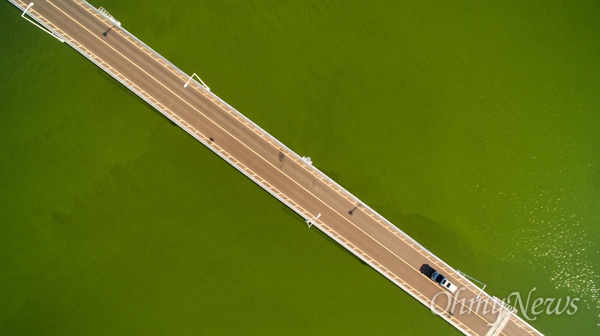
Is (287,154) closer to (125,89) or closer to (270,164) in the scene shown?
(270,164)

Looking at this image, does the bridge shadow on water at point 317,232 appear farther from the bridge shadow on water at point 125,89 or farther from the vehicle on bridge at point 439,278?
the bridge shadow on water at point 125,89

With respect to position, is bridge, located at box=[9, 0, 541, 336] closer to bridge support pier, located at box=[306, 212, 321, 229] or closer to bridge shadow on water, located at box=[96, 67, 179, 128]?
bridge support pier, located at box=[306, 212, 321, 229]

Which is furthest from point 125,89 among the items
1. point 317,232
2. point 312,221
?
point 317,232

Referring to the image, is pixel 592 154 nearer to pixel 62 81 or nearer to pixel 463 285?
pixel 463 285

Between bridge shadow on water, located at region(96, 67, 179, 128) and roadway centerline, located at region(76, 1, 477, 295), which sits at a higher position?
roadway centerline, located at region(76, 1, 477, 295)

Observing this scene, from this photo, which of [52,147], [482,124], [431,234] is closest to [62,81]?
[52,147]

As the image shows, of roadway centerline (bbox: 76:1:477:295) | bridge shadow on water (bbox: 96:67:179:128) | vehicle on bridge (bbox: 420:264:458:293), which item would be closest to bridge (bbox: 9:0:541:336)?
roadway centerline (bbox: 76:1:477:295)

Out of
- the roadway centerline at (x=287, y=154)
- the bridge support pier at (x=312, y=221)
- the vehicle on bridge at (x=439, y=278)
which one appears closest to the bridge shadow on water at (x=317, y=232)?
the bridge support pier at (x=312, y=221)

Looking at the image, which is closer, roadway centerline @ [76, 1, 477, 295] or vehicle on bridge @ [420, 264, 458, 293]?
vehicle on bridge @ [420, 264, 458, 293]
